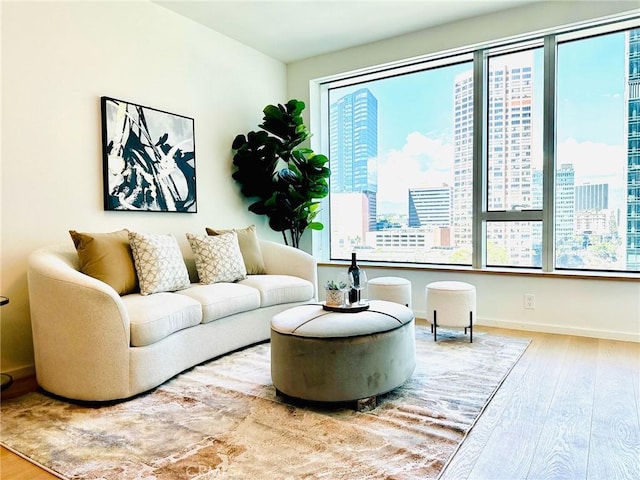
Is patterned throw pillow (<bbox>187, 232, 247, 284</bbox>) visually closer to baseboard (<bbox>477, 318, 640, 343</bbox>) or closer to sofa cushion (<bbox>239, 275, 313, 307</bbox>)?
sofa cushion (<bbox>239, 275, 313, 307</bbox>)

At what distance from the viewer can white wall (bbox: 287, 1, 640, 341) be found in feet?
11.7

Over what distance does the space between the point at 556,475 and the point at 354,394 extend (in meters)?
0.91

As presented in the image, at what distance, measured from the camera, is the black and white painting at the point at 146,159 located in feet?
11.1

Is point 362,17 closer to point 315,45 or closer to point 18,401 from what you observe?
point 315,45

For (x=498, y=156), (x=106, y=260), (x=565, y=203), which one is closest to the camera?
(x=106, y=260)

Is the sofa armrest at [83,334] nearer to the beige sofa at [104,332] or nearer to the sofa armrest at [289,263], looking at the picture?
the beige sofa at [104,332]

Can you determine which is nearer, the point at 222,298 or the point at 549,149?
the point at 222,298

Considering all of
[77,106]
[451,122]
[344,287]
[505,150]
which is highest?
[451,122]

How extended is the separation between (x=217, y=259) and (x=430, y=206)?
2.33 m

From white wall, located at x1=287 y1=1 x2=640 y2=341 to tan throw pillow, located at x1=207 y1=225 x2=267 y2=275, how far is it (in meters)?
1.37

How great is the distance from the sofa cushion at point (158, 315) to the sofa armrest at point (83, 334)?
74 mm

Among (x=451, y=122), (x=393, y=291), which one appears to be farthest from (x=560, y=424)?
(x=451, y=122)

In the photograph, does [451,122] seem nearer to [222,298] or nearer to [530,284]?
[530,284]

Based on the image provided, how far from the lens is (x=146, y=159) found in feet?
11.9
